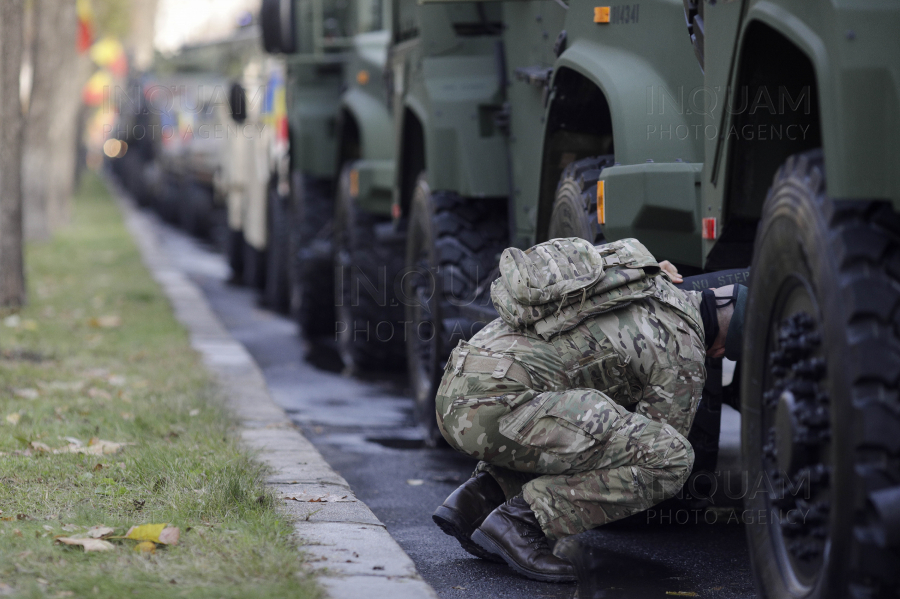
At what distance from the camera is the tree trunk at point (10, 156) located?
29.9 ft

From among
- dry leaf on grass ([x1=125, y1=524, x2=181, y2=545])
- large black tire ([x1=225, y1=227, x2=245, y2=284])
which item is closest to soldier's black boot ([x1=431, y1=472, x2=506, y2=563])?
dry leaf on grass ([x1=125, y1=524, x2=181, y2=545])

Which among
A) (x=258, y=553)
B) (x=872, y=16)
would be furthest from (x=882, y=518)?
(x=258, y=553)

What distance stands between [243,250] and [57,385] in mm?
7297

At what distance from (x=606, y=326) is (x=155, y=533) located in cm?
133

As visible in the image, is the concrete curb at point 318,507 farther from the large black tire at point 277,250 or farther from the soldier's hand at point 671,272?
the large black tire at point 277,250

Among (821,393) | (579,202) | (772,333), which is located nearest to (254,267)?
(579,202)

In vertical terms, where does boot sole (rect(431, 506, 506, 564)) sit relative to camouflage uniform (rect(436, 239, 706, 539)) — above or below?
below

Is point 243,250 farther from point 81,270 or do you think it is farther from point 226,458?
point 226,458

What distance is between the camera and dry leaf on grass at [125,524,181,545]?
3.28m

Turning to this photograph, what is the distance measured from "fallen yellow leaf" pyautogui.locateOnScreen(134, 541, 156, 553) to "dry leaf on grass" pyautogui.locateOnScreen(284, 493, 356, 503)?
0.64 meters

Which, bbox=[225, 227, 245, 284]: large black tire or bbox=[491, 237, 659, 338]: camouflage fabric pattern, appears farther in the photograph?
bbox=[225, 227, 245, 284]: large black tire

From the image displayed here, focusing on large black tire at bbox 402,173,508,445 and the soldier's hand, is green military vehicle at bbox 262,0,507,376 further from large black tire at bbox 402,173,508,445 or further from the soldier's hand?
the soldier's hand

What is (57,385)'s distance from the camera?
6.03 meters

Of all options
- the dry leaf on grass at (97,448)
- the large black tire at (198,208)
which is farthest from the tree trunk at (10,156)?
the large black tire at (198,208)
